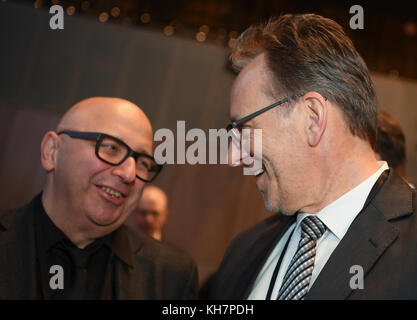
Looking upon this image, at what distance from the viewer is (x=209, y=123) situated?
452 cm

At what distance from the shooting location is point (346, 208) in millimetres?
1441

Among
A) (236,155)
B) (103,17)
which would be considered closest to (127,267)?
(236,155)

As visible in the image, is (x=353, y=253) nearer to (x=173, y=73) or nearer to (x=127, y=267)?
(x=127, y=267)

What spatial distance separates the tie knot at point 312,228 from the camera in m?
1.47

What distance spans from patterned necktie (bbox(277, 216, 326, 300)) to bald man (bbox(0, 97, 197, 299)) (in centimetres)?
59

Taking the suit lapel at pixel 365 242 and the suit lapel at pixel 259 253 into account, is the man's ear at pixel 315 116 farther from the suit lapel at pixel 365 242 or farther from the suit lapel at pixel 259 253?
the suit lapel at pixel 259 253

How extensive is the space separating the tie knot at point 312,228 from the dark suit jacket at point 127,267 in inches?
25.3

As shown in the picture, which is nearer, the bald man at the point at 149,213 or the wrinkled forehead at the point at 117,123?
the wrinkled forehead at the point at 117,123

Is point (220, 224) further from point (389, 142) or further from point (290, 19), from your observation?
point (290, 19)

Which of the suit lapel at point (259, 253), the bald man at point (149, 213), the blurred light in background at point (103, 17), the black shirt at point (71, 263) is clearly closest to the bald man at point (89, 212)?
the black shirt at point (71, 263)

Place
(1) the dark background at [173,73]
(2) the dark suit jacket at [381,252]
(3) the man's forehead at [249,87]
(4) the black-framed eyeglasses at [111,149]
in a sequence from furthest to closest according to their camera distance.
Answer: (1) the dark background at [173,73] < (4) the black-framed eyeglasses at [111,149] < (3) the man's forehead at [249,87] < (2) the dark suit jacket at [381,252]

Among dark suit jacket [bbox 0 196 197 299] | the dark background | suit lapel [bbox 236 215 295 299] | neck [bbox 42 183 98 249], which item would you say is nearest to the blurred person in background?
suit lapel [bbox 236 215 295 299]

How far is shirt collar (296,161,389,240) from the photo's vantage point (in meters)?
1.44

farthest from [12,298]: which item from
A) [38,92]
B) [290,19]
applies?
[38,92]
